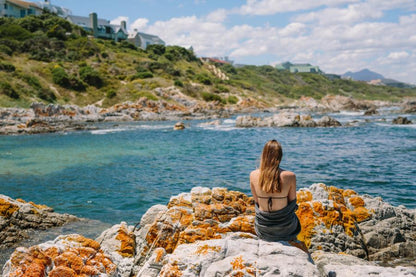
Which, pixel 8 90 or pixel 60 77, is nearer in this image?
pixel 8 90

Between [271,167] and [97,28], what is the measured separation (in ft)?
423

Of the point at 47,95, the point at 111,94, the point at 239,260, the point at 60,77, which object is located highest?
the point at 60,77

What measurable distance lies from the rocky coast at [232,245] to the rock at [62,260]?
16 millimetres

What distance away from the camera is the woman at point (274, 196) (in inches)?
213

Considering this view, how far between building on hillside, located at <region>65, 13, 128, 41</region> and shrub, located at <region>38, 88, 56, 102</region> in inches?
2469

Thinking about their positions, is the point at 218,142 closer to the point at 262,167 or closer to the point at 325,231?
the point at 325,231

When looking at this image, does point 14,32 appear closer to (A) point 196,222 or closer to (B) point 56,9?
(B) point 56,9

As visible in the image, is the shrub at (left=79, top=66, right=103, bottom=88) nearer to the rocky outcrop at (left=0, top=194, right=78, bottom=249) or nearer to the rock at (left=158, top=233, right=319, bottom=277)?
the rocky outcrop at (left=0, top=194, right=78, bottom=249)

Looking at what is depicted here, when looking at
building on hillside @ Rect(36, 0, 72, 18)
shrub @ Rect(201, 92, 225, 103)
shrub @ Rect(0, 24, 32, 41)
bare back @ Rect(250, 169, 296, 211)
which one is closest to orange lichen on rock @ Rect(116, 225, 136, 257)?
bare back @ Rect(250, 169, 296, 211)

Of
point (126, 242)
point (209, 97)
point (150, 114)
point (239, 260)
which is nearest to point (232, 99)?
point (209, 97)

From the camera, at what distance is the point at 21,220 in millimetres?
10680

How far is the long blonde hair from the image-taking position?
17.7ft

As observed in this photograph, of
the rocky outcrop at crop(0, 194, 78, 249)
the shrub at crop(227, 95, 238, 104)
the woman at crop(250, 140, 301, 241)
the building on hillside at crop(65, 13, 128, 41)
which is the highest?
the building on hillside at crop(65, 13, 128, 41)

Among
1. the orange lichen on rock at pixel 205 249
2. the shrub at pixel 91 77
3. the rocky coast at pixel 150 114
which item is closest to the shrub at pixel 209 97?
the rocky coast at pixel 150 114
